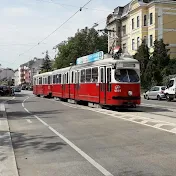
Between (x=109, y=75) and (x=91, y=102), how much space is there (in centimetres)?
415

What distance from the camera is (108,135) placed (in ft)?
37.8

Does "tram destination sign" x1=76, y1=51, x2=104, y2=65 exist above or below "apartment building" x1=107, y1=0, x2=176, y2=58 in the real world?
below

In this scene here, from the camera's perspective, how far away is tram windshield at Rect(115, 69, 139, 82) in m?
20.2

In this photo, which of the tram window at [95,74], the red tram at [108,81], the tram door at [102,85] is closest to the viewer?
the red tram at [108,81]

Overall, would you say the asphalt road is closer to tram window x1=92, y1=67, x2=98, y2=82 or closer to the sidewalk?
the sidewalk

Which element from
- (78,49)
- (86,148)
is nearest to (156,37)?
(78,49)

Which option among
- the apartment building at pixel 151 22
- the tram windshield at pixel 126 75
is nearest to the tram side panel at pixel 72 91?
the tram windshield at pixel 126 75

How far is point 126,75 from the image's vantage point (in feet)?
66.9

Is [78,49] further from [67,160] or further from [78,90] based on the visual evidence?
[67,160]

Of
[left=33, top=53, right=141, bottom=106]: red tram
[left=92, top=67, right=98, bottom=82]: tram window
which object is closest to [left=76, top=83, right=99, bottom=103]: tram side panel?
[left=33, top=53, right=141, bottom=106]: red tram

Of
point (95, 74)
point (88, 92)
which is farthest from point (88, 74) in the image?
point (95, 74)

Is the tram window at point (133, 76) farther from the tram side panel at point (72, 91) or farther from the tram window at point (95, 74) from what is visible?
the tram side panel at point (72, 91)

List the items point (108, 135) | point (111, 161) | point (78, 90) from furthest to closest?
point (78, 90), point (108, 135), point (111, 161)

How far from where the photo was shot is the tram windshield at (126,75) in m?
20.2
